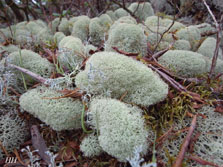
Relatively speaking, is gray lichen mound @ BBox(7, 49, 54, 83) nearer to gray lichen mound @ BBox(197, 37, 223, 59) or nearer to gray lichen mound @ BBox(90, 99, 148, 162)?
gray lichen mound @ BBox(90, 99, 148, 162)

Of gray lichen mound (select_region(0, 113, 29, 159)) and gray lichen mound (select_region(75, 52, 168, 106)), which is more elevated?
gray lichen mound (select_region(75, 52, 168, 106))

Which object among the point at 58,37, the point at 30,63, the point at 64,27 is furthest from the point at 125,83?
the point at 64,27

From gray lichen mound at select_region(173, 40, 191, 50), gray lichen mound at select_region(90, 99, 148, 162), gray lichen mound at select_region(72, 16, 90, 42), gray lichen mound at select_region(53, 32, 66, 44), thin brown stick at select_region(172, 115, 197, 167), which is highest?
gray lichen mound at select_region(72, 16, 90, 42)

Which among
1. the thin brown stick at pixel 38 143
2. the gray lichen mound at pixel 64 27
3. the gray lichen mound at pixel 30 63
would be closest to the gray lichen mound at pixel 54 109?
the thin brown stick at pixel 38 143

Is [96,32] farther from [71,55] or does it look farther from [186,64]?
[186,64]

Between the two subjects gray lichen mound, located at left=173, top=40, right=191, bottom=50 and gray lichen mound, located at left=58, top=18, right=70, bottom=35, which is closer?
gray lichen mound, located at left=173, top=40, right=191, bottom=50

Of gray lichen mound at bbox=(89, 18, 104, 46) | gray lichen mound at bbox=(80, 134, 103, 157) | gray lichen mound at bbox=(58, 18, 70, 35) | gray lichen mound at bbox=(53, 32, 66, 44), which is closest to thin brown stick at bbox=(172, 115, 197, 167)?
gray lichen mound at bbox=(80, 134, 103, 157)

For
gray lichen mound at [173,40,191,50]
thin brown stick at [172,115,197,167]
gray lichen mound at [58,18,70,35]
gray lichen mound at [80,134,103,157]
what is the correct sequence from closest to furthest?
thin brown stick at [172,115,197,167] < gray lichen mound at [80,134,103,157] < gray lichen mound at [173,40,191,50] < gray lichen mound at [58,18,70,35]
